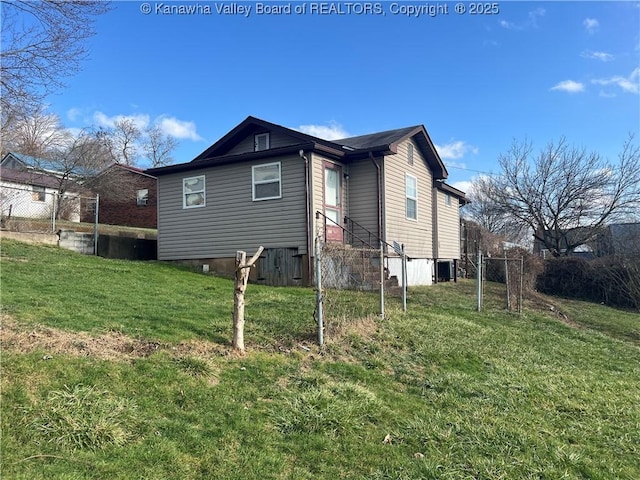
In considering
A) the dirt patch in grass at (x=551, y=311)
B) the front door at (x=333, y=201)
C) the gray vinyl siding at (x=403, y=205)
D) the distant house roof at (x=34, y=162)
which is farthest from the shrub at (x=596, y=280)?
the distant house roof at (x=34, y=162)

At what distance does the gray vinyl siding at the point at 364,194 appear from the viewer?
13.9 m

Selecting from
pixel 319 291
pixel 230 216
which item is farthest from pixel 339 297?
pixel 230 216

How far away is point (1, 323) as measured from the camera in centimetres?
502

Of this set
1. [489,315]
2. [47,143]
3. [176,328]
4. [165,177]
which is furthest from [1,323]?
[47,143]

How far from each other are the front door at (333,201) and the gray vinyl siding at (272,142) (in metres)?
1.42

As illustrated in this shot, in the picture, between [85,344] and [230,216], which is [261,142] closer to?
[230,216]

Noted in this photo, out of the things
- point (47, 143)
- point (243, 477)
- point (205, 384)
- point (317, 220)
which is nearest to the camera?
point (243, 477)

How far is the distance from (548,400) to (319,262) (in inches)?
124

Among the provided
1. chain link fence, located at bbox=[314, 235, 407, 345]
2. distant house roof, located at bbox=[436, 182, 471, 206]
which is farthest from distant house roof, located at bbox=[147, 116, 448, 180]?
chain link fence, located at bbox=[314, 235, 407, 345]

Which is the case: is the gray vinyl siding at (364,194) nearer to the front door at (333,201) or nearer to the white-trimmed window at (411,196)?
the front door at (333,201)

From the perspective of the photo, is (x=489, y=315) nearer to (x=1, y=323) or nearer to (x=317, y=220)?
(x=317, y=220)

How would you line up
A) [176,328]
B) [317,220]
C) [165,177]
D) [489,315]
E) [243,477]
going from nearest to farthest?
[243,477] < [176,328] < [489,315] < [317,220] < [165,177]

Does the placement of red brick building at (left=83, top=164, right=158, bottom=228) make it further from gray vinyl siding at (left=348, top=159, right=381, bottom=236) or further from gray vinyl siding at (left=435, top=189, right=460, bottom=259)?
gray vinyl siding at (left=435, top=189, right=460, bottom=259)

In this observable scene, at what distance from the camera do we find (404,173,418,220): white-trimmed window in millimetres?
15414
